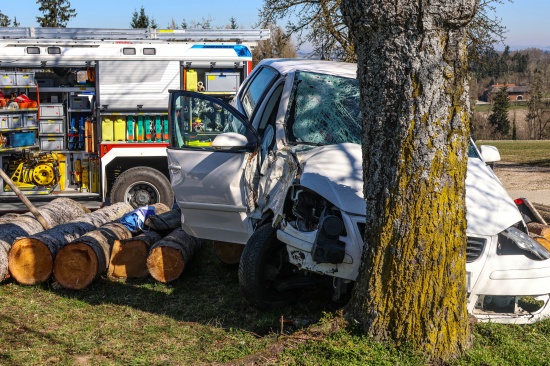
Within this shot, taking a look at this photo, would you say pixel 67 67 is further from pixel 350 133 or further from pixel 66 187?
pixel 350 133

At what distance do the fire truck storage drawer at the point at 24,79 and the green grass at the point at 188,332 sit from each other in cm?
508

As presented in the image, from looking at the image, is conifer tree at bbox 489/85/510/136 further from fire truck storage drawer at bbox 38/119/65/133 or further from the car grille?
the car grille

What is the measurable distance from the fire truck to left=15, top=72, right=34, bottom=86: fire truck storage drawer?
0.02m

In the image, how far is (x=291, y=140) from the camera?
7223mm

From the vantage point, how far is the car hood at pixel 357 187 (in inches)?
226

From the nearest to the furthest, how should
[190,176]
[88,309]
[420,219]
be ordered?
[420,219] < [88,309] < [190,176]

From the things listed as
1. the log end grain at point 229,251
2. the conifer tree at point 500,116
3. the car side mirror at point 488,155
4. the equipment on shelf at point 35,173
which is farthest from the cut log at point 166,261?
the conifer tree at point 500,116

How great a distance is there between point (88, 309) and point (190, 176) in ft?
5.41

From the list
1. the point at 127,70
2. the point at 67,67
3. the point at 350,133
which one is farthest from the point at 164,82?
the point at 350,133

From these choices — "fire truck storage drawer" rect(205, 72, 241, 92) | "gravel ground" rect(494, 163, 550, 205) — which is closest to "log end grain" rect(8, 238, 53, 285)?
"fire truck storage drawer" rect(205, 72, 241, 92)

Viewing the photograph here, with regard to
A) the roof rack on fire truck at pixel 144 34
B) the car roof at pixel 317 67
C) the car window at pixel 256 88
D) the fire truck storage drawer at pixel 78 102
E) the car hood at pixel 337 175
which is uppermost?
the roof rack on fire truck at pixel 144 34

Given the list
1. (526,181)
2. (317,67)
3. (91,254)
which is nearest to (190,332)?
(91,254)

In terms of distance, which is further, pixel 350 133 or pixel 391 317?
pixel 350 133

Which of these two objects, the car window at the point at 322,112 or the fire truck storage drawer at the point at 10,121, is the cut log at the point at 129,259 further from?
the fire truck storage drawer at the point at 10,121
